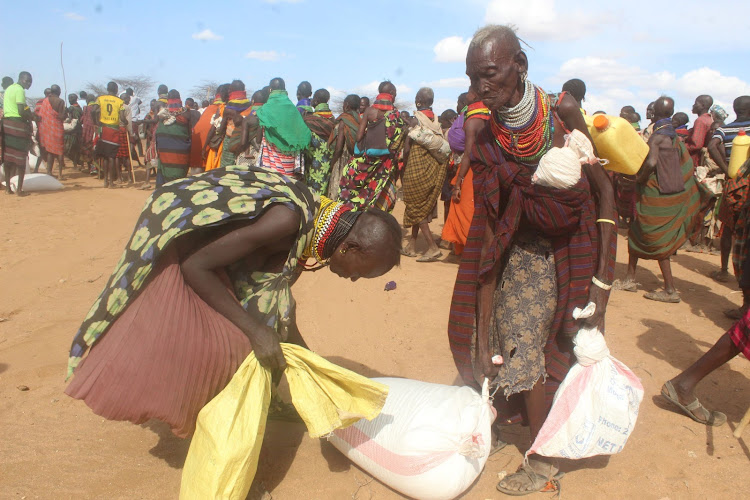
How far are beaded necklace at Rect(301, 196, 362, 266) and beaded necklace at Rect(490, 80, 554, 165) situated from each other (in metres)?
0.69

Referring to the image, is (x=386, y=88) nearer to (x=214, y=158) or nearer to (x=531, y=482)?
(x=214, y=158)

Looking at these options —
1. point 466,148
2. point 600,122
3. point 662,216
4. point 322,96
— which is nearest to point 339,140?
point 322,96

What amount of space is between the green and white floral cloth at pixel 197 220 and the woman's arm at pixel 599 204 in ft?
3.67

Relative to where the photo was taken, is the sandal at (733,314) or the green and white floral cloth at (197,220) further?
the sandal at (733,314)

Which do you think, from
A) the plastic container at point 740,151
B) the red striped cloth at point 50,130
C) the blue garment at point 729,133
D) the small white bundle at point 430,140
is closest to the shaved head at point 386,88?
the small white bundle at point 430,140

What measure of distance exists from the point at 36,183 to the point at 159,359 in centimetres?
1061

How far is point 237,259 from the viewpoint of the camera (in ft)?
7.25

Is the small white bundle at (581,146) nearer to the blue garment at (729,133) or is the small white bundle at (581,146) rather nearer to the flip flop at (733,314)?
the flip flop at (733,314)

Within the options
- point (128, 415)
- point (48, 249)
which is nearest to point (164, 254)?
point (128, 415)

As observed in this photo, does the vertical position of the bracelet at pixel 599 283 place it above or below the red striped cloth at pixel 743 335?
above

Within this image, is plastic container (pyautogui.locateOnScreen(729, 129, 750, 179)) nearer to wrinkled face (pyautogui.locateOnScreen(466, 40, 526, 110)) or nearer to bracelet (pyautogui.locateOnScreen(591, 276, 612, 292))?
bracelet (pyautogui.locateOnScreen(591, 276, 612, 292))

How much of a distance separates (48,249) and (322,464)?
5505 mm

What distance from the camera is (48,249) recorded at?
A: 6.82m

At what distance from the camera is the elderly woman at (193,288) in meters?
2.16
